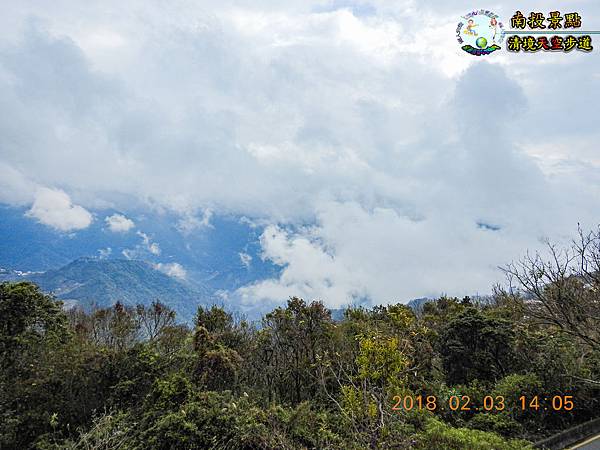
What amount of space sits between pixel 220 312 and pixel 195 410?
7816 millimetres

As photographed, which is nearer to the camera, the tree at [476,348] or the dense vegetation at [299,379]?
the dense vegetation at [299,379]

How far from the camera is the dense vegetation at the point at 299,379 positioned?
27.4 ft

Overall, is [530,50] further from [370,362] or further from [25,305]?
[25,305]

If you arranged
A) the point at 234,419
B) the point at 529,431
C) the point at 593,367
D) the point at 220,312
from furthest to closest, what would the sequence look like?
the point at 220,312 < the point at 593,367 < the point at 529,431 < the point at 234,419

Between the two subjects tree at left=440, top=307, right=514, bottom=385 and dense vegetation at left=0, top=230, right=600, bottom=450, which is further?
tree at left=440, top=307, right=514, bottom=385

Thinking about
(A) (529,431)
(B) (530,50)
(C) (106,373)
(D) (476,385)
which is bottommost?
(A) (529,431)

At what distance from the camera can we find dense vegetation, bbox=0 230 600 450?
329 inches

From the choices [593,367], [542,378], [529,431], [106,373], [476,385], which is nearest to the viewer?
[106,373]

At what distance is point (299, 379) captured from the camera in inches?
562

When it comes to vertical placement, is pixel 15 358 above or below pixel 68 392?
above

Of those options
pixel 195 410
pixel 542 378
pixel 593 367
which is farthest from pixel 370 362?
pixel 593 367

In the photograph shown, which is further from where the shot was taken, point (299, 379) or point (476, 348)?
point (476, 348)

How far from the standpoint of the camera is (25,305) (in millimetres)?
Answer: 12422

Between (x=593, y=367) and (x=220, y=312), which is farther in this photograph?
(x=220, y=312)
